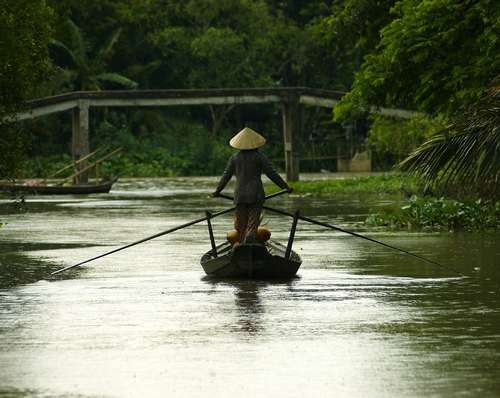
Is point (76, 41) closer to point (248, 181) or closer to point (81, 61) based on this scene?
point (81, 61)

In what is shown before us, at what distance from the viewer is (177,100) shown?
198 feet

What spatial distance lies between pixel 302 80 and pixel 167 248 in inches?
2136

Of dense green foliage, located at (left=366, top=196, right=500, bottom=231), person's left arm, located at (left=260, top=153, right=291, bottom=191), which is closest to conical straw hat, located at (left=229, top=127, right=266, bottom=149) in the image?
person's left arm, located at (left=260, top=153, right=291, bottom=191)

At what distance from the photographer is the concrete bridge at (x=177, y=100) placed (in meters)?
58.2

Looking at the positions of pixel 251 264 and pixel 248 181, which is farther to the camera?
pixel 248 181

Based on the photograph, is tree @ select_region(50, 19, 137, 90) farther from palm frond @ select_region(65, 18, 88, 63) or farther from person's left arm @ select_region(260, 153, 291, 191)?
person's left arm @ select_region(260, 153, 291, 191)

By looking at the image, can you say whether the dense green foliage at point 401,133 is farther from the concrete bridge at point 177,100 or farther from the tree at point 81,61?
→ the tree at point 81,61

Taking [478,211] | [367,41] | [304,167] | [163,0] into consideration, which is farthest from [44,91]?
[478,211]

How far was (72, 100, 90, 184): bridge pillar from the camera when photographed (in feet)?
192

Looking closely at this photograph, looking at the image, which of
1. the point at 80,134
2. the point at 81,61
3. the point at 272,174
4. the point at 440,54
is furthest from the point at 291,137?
the point at 272,174

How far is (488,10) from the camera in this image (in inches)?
1134

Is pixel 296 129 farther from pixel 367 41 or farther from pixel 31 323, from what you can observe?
pixel 31 323

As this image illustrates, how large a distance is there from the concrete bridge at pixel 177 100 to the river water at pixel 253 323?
3119 centimetres

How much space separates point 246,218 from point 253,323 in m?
5.20
